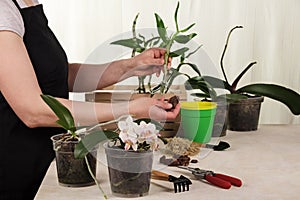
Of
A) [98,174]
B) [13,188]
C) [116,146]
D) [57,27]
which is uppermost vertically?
[57,27]

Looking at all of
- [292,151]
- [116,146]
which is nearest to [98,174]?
[116,146]

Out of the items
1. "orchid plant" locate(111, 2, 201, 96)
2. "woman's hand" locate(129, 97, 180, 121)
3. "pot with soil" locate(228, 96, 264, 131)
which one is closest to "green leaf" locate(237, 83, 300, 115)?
"pot with soil" locate(228, 96, 264, 131)

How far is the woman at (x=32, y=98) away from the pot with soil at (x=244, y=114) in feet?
1.04

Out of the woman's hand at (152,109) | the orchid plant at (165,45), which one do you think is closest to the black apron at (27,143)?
the orchid plant at (165,45)

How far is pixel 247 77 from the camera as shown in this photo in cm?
282

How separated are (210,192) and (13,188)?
2.17 ft

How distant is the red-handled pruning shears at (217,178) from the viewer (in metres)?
1.45

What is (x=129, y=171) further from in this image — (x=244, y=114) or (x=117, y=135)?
(x=244, y=114)

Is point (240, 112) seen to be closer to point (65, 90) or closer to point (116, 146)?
point (65, 90)

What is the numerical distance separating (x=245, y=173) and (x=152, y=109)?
0.95 feet

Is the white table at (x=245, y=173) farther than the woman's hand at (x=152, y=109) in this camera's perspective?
No

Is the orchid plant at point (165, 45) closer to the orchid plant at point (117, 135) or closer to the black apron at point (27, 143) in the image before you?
the black apron at point (27, 143)

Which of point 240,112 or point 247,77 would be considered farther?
point 247,77

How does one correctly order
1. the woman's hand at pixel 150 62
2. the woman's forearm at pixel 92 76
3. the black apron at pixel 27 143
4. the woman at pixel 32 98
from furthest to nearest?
the woman's forearm at pixel 92 76, the woman's hand at pixel 150 62, the black apron at pixel 27 143, the woman at pixel 32 98
